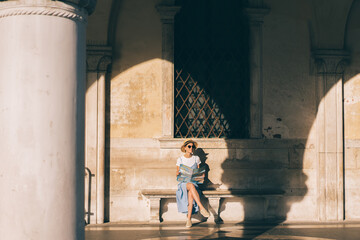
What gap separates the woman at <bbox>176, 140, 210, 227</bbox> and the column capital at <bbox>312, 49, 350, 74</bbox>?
2.94 m

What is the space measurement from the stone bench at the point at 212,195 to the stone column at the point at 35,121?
5.43 metres

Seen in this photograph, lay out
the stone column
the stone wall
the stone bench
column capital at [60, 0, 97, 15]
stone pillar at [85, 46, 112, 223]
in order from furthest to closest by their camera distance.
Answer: the stone wall → stone pillar at [85, 46, 112, 223] → the stone bench → column capital at [60, 0, 97, 15] → the stone column

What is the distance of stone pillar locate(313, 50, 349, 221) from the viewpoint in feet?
33.0

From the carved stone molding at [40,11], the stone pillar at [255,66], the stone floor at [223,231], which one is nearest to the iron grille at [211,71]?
the stone pillar at [255,66]

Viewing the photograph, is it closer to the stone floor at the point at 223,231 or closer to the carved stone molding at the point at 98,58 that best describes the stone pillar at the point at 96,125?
the carved stone molding at the point at 98,58

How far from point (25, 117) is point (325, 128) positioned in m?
7.27

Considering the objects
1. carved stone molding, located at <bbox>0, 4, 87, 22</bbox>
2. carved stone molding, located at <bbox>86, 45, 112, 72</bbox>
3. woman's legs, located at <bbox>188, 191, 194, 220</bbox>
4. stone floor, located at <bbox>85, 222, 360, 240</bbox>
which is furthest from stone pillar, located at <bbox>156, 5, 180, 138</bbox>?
carved stone molding, located at <bbox>0, 4, 87, 22</bbox>

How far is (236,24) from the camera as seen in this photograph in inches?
411

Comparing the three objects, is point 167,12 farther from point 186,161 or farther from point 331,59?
point 331,59

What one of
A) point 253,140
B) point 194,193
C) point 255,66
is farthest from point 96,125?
point 255,66

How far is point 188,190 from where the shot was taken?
→ 30.8 ft

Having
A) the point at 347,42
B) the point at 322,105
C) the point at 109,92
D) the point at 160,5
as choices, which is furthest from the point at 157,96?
the point at 347,42

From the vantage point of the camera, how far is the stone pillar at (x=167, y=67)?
9.95m

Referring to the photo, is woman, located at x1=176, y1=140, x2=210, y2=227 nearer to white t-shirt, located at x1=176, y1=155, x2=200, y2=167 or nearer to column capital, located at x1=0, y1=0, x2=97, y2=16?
white t-shirt, located at x1=176, y1=155, x2=200, y2=167
